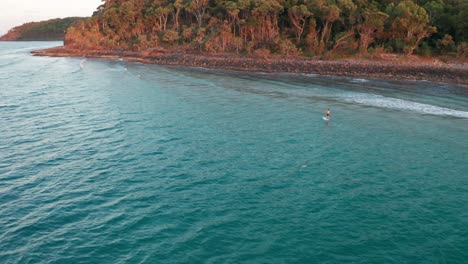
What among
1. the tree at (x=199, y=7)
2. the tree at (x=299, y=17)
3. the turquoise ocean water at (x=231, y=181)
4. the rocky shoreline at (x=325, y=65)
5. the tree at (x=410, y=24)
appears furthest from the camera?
the tree at (x=199, y=7)

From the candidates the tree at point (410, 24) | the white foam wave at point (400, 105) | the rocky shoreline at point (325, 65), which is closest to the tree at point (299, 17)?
the rocky shoreline at point (325, 65)

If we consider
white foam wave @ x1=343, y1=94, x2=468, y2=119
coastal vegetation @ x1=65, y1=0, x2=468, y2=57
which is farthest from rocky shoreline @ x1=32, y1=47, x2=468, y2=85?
white foam wave @ x1=343, y1=94, x2=468, y2=119

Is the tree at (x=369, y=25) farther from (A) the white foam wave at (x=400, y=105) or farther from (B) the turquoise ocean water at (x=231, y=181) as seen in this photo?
(B) the turquoise ocean water at (x=231, y=181)

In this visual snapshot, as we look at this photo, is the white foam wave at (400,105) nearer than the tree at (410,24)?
Yes

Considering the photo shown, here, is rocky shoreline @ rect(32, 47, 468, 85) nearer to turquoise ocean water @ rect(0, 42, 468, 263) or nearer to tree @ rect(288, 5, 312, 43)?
tree @ rect(288, 5, 312, 43)

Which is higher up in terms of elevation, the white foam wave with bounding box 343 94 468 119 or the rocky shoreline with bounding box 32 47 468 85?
the rocky shoreline with bounding box 32 47 468 85
